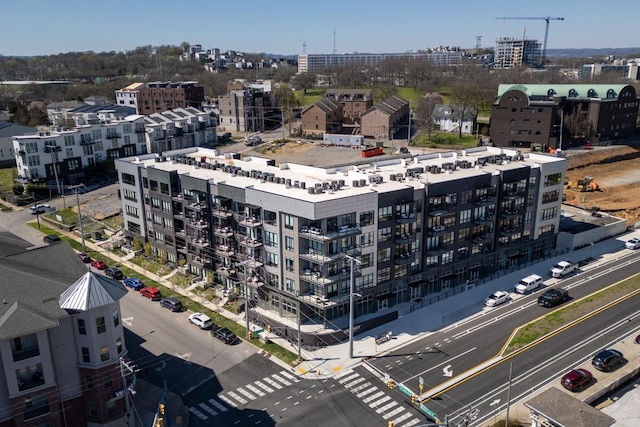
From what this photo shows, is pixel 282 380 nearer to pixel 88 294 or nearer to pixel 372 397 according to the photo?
pixel 372 397

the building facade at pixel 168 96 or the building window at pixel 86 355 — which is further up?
the building facade at pixel 168 96

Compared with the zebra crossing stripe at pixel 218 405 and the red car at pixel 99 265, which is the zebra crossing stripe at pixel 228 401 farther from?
the red car at pixel 99 265

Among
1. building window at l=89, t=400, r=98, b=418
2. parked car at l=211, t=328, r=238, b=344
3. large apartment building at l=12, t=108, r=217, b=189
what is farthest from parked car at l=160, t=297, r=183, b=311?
large apartment building at l=12, t=108, r=217, b=189

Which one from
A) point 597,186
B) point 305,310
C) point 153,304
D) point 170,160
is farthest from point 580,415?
point 597,186

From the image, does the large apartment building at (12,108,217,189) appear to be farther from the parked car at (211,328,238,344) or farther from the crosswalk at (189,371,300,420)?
the crosswalk at (189,371,300,420)

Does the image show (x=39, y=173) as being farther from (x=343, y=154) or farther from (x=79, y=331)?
(x=79, y=331)

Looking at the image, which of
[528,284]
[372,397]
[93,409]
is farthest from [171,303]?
[528,284]

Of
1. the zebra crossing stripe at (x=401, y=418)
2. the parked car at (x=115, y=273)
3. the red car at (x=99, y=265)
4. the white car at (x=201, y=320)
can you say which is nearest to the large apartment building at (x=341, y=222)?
the white car at (x=201, y=320)
